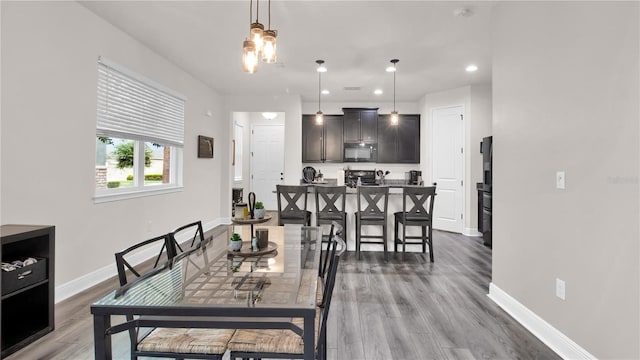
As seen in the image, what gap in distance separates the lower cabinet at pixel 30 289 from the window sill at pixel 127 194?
1.03 m

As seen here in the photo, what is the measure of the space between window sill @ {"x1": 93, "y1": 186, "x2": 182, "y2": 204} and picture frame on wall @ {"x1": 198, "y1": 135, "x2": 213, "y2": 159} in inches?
39.4

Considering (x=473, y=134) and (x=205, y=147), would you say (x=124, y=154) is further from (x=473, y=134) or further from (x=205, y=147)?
(x=473, y=134)

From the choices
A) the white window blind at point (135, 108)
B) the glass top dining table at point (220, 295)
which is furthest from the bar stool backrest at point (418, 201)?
the white window blind at point (135, 108)

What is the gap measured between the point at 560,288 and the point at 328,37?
10.5 ft

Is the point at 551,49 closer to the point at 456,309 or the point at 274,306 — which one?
the point at 456,309

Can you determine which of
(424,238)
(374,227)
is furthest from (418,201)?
(374,227)

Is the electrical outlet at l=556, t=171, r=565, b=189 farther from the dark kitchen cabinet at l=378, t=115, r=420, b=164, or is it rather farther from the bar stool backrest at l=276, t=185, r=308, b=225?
the dark kitchen cabinet at l=378, t=115, r=420, b=164

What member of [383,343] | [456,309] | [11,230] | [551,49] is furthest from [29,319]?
[551,49]

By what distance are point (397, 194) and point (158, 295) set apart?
3.44m

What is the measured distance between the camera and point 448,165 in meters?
5.95

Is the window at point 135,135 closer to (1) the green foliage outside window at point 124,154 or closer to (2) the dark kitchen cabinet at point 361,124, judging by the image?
(1) the green foliage outside window at point 124,154

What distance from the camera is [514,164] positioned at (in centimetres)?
248

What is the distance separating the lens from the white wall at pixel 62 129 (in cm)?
230

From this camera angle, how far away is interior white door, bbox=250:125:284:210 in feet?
26.5
